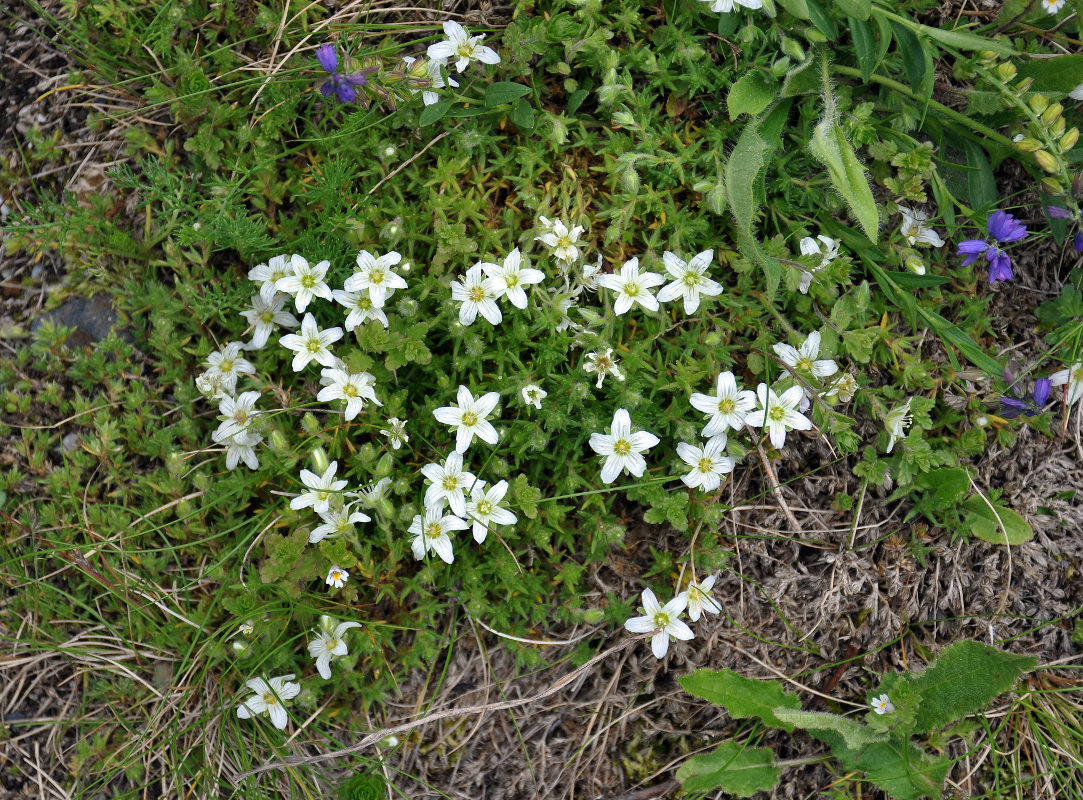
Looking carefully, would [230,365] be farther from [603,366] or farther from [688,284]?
[688,284]

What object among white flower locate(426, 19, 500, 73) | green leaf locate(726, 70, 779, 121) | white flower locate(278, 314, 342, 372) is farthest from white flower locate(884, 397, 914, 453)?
white flower locate(278, 314, 342, 372)

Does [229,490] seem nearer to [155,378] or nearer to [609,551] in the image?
[155,378]

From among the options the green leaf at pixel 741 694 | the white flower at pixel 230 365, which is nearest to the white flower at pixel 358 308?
the white flower at pixel 230 365

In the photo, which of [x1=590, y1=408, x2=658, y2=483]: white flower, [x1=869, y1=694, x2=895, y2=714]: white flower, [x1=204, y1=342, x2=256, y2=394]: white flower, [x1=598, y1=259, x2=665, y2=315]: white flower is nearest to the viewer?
[x1=590, y1=408, x2=658, y2=483]: white flower

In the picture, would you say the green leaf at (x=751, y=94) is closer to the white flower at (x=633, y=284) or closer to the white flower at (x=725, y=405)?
the white flower at (x=633, y=284)

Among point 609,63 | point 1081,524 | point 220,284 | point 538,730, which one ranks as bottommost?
point 538,730

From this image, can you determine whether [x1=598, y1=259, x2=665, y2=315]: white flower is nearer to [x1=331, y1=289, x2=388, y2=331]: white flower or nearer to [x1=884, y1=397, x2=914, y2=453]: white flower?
[x1=331, y1=289, x2=388, y2=331]: white flower

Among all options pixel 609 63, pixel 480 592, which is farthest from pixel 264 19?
pixel 480 592
